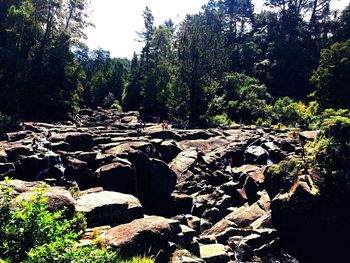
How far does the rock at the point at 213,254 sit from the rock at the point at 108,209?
3.60 meters

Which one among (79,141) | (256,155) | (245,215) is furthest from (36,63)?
(245,215)

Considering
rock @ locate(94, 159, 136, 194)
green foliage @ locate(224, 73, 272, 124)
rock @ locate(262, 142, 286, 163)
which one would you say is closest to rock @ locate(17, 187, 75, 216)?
rock @ locate(94, 159, 136, 194)

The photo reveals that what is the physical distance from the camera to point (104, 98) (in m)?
75.1

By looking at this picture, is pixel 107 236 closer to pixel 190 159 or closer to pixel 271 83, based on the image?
pixel 190 159

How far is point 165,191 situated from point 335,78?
2256 cm

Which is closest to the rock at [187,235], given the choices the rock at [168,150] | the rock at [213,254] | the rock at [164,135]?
the rock at [213,254]

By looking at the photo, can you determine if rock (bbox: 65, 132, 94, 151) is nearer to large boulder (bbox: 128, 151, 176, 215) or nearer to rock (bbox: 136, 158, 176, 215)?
large boulder (bbox: 128, 151, 176, 215)

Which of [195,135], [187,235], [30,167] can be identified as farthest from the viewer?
[195,135]

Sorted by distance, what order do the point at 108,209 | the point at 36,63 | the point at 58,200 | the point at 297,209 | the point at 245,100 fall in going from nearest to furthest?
the point at 58,200 < the point at 108,209 < the point at 297,209 < the point at 36,63 < the point at 245,100

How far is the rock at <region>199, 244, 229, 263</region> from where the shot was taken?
1529 cm

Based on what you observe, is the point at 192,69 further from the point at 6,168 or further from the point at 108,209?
the point at 108,209

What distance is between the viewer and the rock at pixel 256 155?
31.3 meters

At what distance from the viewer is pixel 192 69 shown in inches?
1893

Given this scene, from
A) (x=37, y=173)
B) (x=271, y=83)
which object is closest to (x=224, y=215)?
(x=37, y=173)
